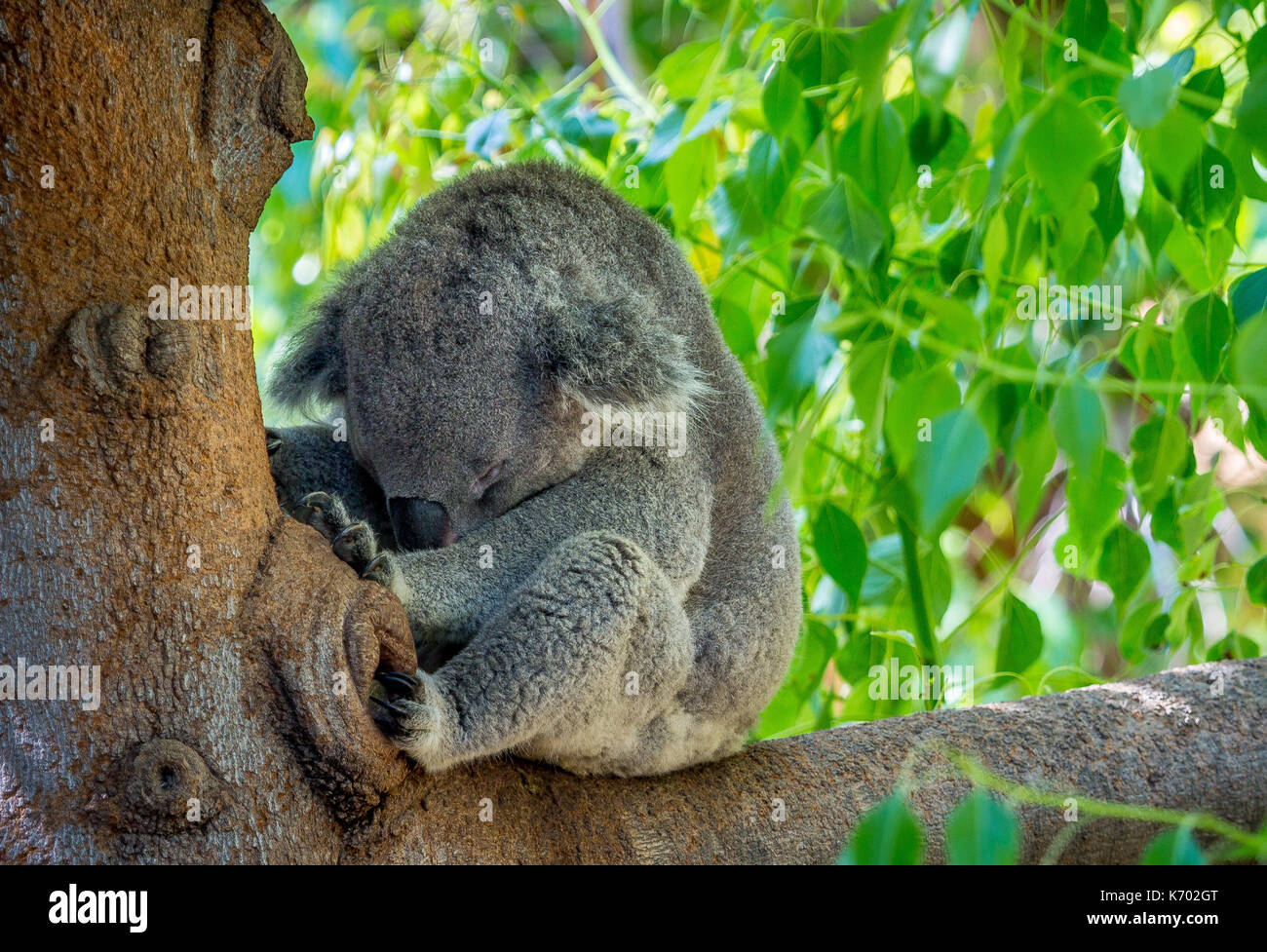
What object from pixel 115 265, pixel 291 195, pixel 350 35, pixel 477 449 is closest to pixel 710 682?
pixel 477 449

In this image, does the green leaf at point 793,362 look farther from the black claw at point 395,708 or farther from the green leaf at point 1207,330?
the black claw at point 395,708

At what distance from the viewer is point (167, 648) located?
1680 millimetres

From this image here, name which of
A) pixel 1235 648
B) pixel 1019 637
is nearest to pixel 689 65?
pixel 1019 637

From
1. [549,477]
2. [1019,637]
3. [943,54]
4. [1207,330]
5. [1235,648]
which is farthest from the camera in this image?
[1235,648]

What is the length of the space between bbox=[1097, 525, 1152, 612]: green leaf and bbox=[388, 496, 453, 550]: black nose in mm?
1634

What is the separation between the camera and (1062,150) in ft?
4.36

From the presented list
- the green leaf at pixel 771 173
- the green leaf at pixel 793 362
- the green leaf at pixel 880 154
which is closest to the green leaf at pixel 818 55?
the green leaf at pixel 771 173

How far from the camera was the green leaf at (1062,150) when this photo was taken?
132cm

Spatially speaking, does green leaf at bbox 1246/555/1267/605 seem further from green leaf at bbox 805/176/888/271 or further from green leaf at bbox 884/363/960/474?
green leaf at bbox 884/363/960/474

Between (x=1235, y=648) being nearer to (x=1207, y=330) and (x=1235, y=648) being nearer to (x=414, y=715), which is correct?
(x=1207, y=330)

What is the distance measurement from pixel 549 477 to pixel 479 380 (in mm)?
291

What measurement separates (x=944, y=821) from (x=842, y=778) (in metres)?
0.23

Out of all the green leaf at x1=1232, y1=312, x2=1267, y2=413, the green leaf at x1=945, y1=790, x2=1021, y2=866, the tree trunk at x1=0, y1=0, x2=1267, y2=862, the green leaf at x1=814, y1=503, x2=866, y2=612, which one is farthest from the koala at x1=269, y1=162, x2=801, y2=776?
the green leaf at x1=1232, y1=312, x2=1267, y2=413

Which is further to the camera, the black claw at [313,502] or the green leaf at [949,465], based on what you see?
the black claw at [313,502]
